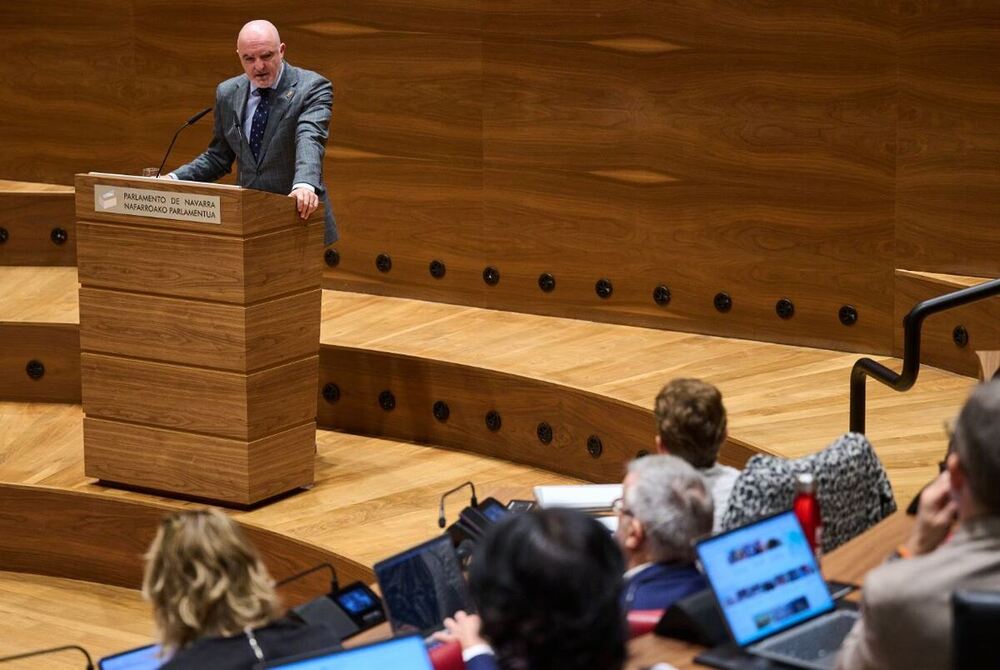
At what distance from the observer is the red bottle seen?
1842 millimetres

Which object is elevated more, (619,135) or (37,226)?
(619,135)

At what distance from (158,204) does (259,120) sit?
0.34 metres

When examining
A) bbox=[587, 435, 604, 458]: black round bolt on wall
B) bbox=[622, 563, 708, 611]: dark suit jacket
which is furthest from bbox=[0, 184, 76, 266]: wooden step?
bbox=[622, 563, 708, 611]: dark suit jacket

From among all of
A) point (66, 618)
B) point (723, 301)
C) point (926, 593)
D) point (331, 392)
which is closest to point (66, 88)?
point (331, 392)

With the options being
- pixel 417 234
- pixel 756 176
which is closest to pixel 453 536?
pixel 756 176

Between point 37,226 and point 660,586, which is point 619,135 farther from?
point 660,586

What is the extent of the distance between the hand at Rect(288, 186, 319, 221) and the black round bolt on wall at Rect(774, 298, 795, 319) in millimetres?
1218

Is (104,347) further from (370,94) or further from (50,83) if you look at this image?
(50,83)

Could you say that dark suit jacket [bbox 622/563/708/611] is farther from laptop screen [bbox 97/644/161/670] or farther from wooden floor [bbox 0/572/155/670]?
wooden floor [bbox 0/572/155/670]

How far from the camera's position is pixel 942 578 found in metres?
1.27

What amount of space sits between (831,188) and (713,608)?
2.13 m

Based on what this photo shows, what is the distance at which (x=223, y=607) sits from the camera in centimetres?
158

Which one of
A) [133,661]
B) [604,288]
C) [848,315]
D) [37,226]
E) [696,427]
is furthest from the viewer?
[37,226]

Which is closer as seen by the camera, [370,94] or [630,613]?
[630,613]
